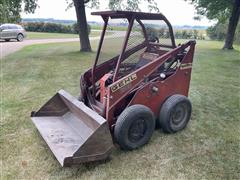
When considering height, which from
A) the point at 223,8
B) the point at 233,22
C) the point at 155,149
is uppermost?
the point at 223,8

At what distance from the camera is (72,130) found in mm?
3520

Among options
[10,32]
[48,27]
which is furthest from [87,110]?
[48,27]

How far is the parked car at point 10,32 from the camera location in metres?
17.9

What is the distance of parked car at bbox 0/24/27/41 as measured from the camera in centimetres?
1789

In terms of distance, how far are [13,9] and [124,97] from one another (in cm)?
798

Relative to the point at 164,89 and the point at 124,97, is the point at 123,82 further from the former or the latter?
the point at 164,89

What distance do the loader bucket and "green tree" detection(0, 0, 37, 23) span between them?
19.0 feet

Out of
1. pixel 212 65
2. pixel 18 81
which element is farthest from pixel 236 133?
pixel 212 65

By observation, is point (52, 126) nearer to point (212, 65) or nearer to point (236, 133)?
point (236, 133)

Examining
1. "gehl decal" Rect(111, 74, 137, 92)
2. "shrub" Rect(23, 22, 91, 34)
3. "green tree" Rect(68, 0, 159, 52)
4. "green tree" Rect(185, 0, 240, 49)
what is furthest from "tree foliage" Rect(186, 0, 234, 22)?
"shrub" Rect(23, 22, 91, 34)

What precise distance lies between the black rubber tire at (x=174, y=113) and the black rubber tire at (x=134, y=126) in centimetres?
28

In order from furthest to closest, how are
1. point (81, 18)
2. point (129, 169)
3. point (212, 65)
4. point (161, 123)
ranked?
point (81, 18) → point (212, 65) → point (161, 123) → point (129, 169)

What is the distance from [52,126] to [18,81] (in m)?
3.48

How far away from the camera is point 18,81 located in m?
6.66
